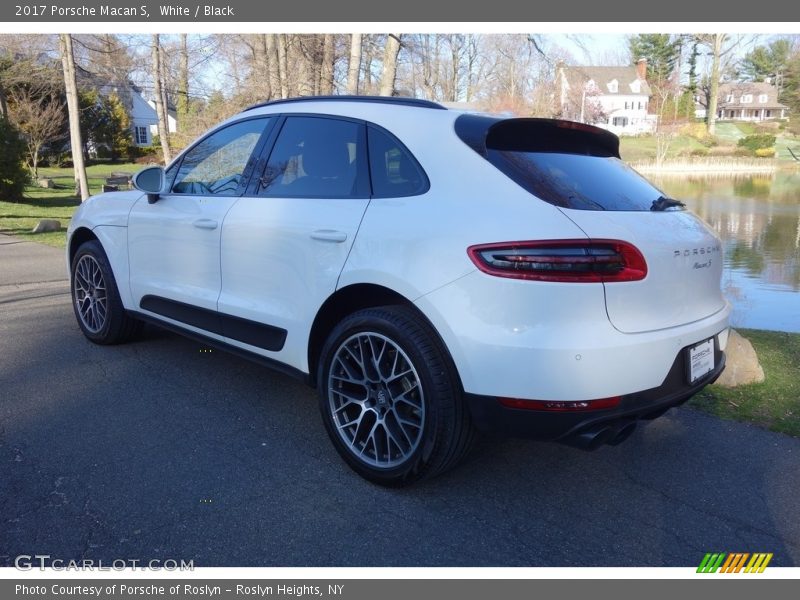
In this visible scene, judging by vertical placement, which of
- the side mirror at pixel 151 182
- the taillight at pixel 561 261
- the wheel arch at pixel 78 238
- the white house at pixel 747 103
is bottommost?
the wheel arch at pixel 78 238

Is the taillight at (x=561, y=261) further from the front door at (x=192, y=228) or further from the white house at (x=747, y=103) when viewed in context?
the white house at (x=747, y=103)

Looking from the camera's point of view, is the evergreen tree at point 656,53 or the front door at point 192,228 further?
the evergreen tree at point 656,53

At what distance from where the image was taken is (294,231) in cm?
340

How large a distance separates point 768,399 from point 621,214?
2326 millimetres

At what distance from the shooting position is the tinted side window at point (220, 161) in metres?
4.02

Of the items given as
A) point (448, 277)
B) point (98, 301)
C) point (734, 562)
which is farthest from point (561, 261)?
point (98, 301)

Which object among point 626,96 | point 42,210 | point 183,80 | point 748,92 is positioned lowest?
point 42,210

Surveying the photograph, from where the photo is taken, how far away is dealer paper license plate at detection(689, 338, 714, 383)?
285 centimetres

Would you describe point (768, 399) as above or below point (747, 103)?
below

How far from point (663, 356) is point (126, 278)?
3.83m

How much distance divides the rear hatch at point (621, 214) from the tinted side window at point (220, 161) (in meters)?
1.63

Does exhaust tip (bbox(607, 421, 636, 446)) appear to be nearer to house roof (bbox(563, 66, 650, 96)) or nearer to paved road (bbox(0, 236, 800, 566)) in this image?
paved road (bbox(0, 236, 800, 566))

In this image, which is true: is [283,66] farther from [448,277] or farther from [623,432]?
[623,432]

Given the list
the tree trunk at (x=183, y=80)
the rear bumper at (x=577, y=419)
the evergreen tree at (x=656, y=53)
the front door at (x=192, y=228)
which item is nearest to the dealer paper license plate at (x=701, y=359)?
the rear bumper at (x=577, y=419)
